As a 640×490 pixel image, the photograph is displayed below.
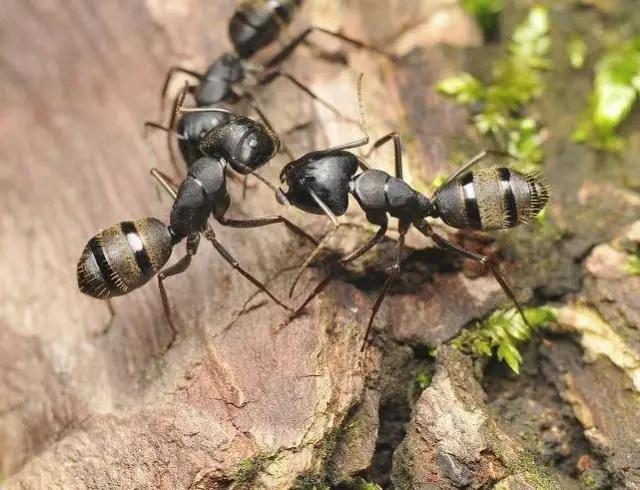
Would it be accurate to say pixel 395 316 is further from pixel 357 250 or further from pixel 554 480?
pixel 554 480

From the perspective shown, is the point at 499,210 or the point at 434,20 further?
the point at 434,20

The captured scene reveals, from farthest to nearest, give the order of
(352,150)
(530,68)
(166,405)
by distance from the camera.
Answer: (530,68) < (352,150) < (166,405)

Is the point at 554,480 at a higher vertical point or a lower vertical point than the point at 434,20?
lower

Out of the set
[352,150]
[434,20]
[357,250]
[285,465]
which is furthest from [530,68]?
[285,465]

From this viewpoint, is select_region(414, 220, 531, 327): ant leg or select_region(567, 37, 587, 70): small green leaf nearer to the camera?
select_region(414, 220, 531, 327): ant leg

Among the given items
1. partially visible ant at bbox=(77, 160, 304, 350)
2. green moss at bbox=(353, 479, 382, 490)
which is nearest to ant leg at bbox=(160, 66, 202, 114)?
partially visible ant at bbox=(77, 160, 304, 350)

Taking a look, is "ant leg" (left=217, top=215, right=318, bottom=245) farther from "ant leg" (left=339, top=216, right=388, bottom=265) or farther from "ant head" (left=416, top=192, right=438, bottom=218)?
"ant head" (left=416, top=192, right=438, bottom=218)

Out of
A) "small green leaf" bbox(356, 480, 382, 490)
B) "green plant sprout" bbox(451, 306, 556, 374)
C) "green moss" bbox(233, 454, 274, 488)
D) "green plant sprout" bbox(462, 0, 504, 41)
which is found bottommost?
"small green leaf" bbox(356, 480, 382, 490)
